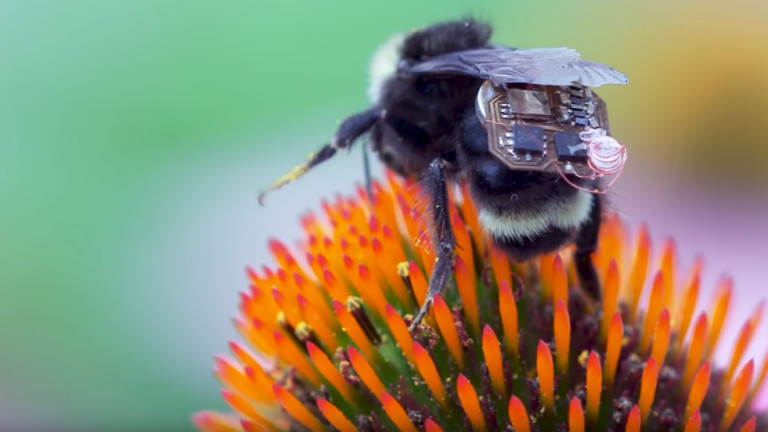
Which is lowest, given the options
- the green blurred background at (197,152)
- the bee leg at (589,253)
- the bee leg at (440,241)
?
the bee leg at (589,253)

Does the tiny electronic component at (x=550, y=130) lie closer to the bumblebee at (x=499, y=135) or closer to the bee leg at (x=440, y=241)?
the bumblebee at (x=499, y=135)

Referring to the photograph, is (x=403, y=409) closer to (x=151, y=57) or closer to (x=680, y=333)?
(x=680, y=333)

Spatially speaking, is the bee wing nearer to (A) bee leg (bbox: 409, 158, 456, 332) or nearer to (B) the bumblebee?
(B) the bumblebee

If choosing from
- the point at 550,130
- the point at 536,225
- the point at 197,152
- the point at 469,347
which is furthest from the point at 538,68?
the point at 197,152

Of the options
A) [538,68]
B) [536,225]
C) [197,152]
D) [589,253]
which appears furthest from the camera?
[197,152]

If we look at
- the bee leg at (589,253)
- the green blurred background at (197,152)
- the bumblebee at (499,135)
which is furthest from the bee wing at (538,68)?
the green blurred background at (197,152)

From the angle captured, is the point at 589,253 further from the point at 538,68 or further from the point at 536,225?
the point at 538,68

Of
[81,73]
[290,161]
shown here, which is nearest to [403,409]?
[290,161]
